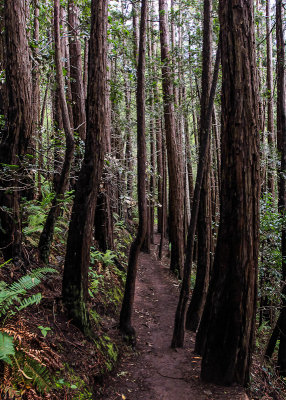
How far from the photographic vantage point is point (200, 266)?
296 inches

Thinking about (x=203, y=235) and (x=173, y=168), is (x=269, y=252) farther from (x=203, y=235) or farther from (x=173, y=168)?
(x=173, y=168)

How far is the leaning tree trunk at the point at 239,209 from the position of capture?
407 centimetres

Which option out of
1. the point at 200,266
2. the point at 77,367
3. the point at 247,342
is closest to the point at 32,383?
the point at 77,367

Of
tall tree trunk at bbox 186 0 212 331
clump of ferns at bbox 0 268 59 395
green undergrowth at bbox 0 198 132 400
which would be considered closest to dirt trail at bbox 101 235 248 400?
green undergrowth at bbox 0 198 132 400

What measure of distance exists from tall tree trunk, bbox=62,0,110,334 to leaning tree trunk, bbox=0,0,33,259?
0.97 meters

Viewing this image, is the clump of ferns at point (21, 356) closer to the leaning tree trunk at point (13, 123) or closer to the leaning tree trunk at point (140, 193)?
the leaning tree trunk at point (13, 123)

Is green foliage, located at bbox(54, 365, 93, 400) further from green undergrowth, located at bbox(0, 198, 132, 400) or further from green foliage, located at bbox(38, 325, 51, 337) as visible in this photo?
green foliage, located at bbox(38, 325, 51, 337)

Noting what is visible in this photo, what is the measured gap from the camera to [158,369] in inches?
203

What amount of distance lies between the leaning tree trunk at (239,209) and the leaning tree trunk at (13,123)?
3.25 metres

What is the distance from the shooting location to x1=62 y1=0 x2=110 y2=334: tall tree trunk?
4449 mm

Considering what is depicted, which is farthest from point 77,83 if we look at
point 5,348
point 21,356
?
point 5,348

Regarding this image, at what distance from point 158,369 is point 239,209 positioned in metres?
3.36

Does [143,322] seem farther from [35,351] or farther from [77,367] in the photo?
[35,351]

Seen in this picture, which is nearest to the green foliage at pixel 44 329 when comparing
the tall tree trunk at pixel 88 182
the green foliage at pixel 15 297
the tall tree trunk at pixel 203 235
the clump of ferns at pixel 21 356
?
the clump of ferns at pixel 21 356
